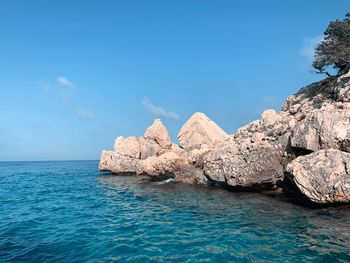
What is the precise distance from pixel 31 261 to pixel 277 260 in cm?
959

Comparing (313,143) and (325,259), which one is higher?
(313,143)

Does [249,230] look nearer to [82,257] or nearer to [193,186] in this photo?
[82,257]

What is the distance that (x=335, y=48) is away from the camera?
38.1 m

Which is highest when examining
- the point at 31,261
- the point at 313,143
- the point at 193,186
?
the point at 313,143

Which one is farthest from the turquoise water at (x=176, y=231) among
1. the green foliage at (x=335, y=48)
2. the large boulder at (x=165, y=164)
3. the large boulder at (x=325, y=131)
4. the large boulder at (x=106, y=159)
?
the large boulder at (x=106, y=159)

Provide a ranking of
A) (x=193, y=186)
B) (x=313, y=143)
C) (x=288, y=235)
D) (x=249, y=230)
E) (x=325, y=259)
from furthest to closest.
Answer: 1. (x=193, y=186)
2. (x=313, y=143)
3. (x=249, y=230)
4. (x=288, y=235)
5. (x=325, y=259)

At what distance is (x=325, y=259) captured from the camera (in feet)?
39.4

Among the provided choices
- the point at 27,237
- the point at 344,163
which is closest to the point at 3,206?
the point at 27,237

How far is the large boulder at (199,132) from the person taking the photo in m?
48.8

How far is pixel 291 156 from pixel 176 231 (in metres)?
13.1

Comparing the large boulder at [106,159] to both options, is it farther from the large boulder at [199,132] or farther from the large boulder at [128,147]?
the large boulder at [199,132]

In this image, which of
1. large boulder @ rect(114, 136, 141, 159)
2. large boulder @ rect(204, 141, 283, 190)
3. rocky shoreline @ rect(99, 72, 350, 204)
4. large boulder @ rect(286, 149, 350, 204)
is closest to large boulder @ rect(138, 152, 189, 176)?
rocky shoreline @ rect(99, 72, 350, 204)

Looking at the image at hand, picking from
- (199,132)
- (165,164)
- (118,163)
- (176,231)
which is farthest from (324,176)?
(118,163)

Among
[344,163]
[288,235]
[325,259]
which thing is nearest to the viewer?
[325,259]
